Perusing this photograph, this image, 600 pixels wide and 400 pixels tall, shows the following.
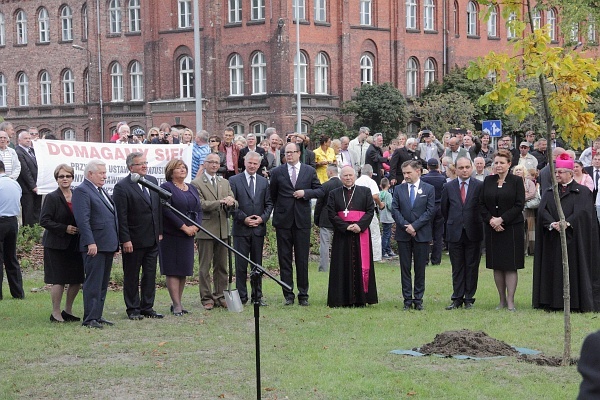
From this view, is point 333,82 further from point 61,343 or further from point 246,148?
point 61,343

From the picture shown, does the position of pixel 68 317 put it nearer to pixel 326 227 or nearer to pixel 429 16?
pixel 326 227

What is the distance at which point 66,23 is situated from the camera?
233ft

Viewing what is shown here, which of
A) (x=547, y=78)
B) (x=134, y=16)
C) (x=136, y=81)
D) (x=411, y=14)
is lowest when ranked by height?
(x=547, y=78)

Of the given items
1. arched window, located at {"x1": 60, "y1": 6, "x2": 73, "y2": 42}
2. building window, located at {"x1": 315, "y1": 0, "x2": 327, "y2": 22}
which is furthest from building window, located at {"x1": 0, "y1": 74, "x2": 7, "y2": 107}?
building window, located at {"x1": 315, "y1": 0, "x2": 327, "y2": 22}

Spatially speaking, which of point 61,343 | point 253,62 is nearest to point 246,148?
point 61,343

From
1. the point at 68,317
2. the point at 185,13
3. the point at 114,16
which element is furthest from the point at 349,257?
the point at 114,16

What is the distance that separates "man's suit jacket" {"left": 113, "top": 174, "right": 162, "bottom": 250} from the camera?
14.5m

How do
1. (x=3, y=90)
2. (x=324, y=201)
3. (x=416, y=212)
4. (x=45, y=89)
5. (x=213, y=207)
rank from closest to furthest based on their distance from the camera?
(x=213, y=207), (x=416, y=212), (x=324, y=201), (x=45, y=89), (x=3, y=90)

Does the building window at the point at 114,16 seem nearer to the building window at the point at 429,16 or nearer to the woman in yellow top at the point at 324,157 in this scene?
the building window at the point at 429,16

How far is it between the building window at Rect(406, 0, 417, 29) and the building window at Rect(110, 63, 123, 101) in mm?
19415

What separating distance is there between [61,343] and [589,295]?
769cm

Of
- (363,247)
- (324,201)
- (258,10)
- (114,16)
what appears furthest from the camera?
(114,16)

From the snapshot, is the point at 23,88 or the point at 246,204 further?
the point at 23,88

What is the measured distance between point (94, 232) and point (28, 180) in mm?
7201
